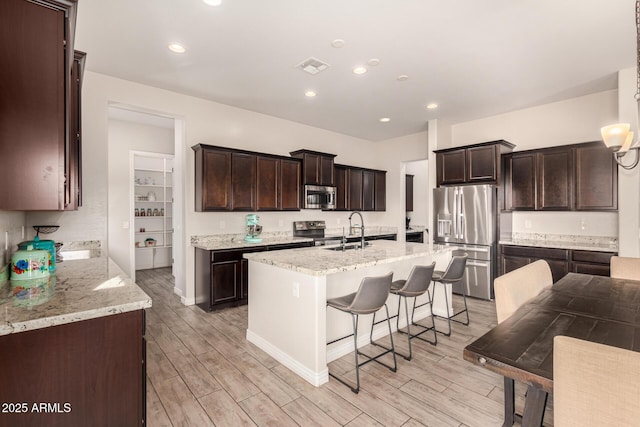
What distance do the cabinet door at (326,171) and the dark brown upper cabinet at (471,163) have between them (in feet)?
6.45

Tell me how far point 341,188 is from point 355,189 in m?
0.43

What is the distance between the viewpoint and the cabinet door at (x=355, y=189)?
21.2 ft

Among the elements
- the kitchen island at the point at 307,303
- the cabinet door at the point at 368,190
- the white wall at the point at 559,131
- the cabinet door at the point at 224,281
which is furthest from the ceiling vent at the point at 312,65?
the white wall at the point at 559,131

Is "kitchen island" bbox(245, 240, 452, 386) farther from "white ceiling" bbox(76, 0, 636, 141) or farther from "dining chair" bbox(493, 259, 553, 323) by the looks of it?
"white ceiling" bbox(76, 0, 636, 141)

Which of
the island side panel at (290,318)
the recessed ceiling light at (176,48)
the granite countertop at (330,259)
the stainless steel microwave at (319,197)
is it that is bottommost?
the island side panel at (290,318)

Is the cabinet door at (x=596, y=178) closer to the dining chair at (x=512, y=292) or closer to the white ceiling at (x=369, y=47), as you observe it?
the white ceiling at (x=369, y=47)

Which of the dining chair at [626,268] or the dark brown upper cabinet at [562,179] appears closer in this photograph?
the dining chair at [626,268]

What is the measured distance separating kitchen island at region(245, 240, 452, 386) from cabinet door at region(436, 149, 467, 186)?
89.1 inches

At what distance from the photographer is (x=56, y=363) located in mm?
1359

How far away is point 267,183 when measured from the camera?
195 inches

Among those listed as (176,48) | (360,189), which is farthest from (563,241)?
(176,48)

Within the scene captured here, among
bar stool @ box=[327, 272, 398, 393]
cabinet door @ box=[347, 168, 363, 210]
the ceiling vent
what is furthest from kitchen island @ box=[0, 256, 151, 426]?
cabinet door @ box=[347, 168, 363, 210]

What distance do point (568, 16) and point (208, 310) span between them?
4.98m

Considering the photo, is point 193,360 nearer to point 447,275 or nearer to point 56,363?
point 56,363
